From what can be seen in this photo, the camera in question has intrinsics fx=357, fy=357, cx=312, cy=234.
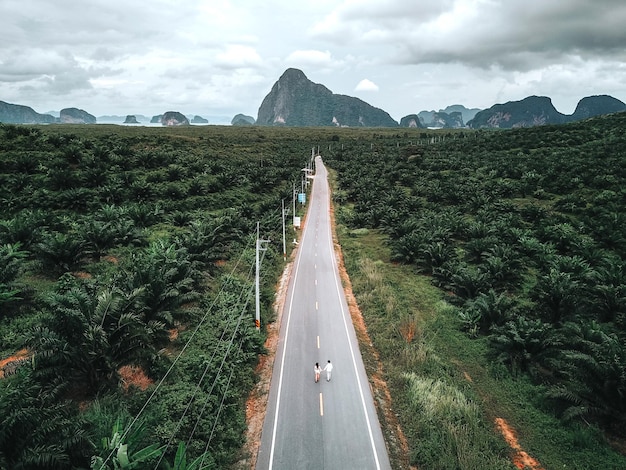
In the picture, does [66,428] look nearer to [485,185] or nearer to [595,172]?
[485,185]

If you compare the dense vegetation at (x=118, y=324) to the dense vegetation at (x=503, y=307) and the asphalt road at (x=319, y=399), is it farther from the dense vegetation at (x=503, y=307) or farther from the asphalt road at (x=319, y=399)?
the dense vegetation at (x=503, y=307)

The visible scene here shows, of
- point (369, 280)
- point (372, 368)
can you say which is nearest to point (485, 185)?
point (369, 280)

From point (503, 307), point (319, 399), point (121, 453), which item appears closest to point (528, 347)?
point (503, 307)

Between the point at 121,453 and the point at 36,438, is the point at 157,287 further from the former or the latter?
the point at 121,453

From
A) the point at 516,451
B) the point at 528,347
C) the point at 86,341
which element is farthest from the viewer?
the point at 528,347

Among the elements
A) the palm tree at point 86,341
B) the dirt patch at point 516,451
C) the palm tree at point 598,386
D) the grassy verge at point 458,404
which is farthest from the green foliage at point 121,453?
the palm tree at point 598,386

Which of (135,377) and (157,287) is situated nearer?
(135,377)
